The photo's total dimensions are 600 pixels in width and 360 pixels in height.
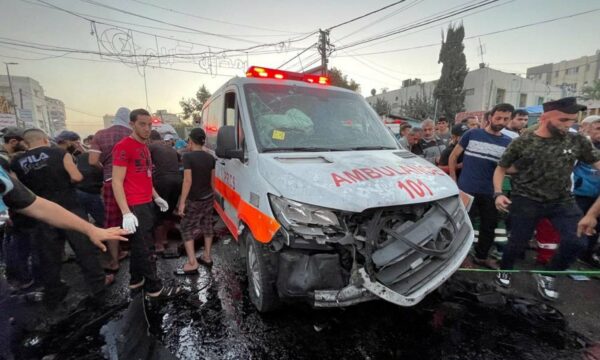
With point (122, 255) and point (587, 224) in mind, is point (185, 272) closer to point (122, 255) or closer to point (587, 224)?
point (122, 255)

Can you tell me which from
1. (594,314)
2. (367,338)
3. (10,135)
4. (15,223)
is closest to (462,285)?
(594,314)

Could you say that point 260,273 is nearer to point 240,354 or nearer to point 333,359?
point 240,354

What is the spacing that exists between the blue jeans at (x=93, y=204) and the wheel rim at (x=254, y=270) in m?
2.92

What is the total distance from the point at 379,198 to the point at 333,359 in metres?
1.33

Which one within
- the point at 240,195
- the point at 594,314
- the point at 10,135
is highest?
the point at 10,135

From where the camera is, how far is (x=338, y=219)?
7.08 ft

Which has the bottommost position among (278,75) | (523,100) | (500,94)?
(278,75)

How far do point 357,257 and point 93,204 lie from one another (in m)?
4.13

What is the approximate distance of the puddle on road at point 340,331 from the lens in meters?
2.33

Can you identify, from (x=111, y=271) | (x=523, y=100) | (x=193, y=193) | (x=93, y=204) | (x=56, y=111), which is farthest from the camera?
(x=56, y=111)

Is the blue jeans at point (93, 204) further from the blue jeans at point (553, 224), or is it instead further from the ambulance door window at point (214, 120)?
the blue jeans at point (553, 224)

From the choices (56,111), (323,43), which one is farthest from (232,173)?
(56,111)

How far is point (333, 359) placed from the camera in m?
2.30

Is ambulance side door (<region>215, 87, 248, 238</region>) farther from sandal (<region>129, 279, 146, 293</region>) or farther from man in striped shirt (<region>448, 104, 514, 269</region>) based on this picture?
man in striped shirt (<region>448, 104, 514, 269</region>)
